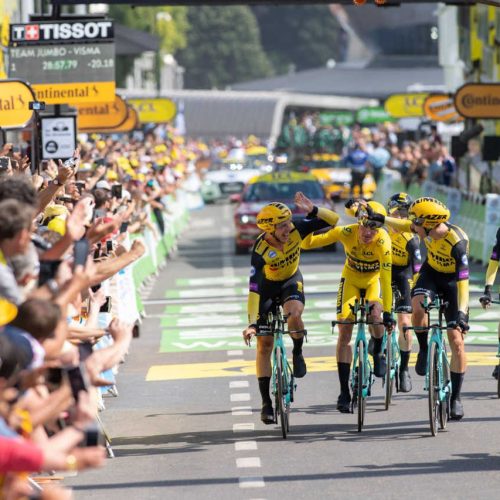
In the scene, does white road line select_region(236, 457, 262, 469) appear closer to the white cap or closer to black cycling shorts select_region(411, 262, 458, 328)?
black cycling shorts select_region(411, 262, 458, 328)

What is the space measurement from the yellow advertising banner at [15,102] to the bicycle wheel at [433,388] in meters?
8.62

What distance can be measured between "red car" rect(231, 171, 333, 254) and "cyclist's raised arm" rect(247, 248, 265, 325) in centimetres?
1990

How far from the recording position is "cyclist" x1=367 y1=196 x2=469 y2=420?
14430 millimetres

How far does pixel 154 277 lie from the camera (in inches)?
1237

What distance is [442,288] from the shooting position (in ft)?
48.7

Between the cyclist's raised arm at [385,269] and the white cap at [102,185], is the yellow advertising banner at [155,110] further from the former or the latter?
the cyclist's raised arm at [385,269]

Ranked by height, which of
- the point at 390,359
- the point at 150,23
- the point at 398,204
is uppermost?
the point at 150,23

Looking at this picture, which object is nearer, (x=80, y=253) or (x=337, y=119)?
(x=80, y=253)

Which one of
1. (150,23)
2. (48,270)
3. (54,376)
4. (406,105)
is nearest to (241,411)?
(48,270)

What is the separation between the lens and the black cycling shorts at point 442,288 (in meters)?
14.8

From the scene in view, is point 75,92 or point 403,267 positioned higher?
point 75,92

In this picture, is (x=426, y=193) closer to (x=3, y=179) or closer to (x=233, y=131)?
(x=3, y=179)

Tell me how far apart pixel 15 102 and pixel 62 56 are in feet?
16.5

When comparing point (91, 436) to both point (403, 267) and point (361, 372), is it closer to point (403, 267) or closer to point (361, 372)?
point (361, 372)
